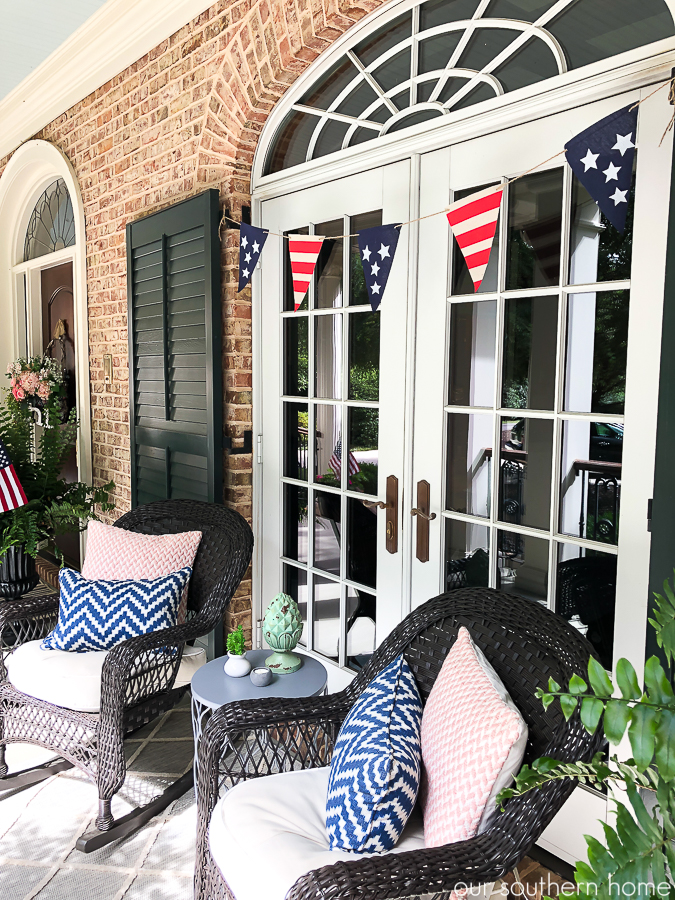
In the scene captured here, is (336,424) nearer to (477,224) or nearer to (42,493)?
(477,224)

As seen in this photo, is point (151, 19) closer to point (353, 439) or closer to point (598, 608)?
point (353, 439)

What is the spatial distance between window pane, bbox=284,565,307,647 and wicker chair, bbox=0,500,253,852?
488mm

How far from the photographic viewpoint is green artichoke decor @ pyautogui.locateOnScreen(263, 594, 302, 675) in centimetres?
227

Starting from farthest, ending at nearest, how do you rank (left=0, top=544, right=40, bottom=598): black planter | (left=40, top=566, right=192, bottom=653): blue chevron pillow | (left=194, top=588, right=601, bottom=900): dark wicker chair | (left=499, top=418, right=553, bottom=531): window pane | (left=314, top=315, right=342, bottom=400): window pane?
1. (left=0, top=544, right=40, bottom=598): black planter
2. (left=314, top=315, right=342, bottom=400): window pane
3. (left=40, top=566, right=192, bottom=653): blue chevron pillow
4. (left=499, top=418, right=553, bottom=531): window pane
5. (left=194, top=588, right=601, bottom=900): dark wicker chair

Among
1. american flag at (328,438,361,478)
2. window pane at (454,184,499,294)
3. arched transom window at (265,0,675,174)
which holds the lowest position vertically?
american flag at (328,438,361,478)

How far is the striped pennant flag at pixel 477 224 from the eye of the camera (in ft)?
6.45

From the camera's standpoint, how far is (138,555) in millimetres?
2736

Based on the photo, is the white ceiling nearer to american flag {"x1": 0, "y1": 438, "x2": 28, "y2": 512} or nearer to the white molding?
the white molding

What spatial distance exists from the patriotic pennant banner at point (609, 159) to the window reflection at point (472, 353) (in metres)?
0.69

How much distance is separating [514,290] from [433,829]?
1519 millimetres

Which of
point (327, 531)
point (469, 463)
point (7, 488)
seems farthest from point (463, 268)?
point (7, 488)

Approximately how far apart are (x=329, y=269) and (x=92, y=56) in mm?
2188

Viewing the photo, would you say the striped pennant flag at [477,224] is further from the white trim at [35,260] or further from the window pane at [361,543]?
the white trim at [35,260]

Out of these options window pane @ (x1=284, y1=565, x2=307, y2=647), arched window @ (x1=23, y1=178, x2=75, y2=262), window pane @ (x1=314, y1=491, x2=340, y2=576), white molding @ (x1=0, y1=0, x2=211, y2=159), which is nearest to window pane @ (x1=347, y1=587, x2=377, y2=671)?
window pane @ (x1=314, y1=491, x2=340, y2=576)
